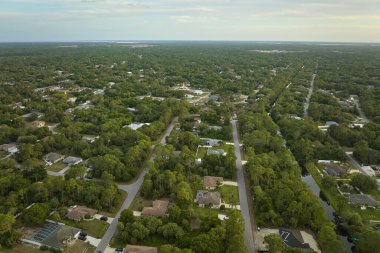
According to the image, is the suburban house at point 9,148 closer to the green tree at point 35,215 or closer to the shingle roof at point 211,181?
the green tree at point 35,215

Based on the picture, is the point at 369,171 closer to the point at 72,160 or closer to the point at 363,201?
the point at 363,201

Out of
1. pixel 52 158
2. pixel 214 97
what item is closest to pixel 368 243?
pixel 52 158

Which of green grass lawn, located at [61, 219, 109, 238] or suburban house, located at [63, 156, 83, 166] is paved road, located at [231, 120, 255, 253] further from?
suburban house, located at [63, 156, 83, 166]

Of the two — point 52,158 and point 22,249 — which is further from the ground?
point 52,158

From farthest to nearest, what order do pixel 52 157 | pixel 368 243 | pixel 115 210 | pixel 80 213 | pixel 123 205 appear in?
pixel 52 157
pixel 123 205
pixel 115 210
pixel 80 213
pixel 368 243

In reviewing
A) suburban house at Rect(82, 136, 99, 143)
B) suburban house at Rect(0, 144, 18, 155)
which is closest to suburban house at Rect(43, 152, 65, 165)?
suburban house at Rect(0, 144, 18, 155)

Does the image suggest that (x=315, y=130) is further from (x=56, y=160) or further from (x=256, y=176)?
(x=56, y=160)

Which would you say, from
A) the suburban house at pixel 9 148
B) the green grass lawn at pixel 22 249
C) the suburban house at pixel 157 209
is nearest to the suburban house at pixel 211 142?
the suburban house at pixel 157 209
